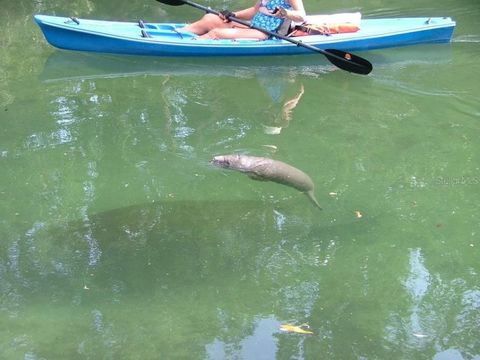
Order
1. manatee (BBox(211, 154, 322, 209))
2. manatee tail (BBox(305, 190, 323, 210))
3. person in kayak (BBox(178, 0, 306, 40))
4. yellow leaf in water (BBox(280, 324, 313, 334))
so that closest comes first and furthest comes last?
yellow leaf in water (BBox(280, 324, 313, 334))
manatee (BBox(211, 154, 322, 209))
manatee tail (BBox(305, 190, 323, 210))
person in kayak (BBox(178, 0, 306, 40))

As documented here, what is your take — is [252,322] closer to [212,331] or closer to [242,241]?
[212,331]

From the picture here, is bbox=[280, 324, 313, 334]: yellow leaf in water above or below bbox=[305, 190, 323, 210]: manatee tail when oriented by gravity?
below

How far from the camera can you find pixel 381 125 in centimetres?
543

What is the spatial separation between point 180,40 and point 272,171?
3032mm

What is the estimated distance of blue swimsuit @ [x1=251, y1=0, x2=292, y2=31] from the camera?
6.54 meters

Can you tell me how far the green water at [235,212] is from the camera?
329 centimetres

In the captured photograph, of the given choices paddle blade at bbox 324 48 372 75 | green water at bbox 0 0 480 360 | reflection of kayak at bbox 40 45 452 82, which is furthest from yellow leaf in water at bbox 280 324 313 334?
reflection of kayak at bbox 40 45 452 82

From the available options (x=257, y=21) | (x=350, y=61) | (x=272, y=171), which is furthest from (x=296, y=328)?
(x=257, y=21)

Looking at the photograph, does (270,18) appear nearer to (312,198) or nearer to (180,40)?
(180,40)

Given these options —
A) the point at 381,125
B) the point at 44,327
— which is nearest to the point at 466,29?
the point at 381,125

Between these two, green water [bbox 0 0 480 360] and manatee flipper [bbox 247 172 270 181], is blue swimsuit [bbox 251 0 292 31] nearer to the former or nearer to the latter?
green water [bbox 0 0 480 360]

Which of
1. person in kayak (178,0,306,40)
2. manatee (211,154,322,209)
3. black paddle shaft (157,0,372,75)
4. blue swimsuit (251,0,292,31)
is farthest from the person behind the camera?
blue swimsuit (251,0,292,31)

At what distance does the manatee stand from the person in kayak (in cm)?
269

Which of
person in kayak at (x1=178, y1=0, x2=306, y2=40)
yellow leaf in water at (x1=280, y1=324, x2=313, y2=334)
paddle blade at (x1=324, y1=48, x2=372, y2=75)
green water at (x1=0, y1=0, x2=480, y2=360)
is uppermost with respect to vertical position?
person in kayak at (x1=178, y1=0, x2=306, y2=40)
